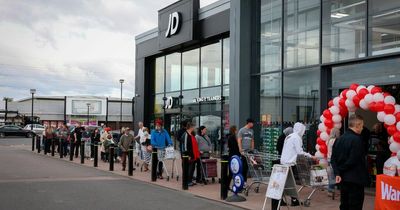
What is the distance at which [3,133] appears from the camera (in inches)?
2165

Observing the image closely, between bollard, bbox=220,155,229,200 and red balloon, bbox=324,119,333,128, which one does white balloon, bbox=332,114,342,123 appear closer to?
red balloon, bbox=324,119,333,128

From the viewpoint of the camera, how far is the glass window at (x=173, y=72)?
29.2 m

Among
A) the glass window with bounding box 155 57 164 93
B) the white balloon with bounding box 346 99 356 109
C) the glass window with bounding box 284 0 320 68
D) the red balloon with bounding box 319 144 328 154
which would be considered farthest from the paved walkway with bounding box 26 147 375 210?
the glass window with bounding box 155 57 164 93

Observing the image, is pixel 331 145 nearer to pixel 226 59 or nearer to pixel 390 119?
pixel 390 119

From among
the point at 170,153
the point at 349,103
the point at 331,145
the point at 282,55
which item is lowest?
the point at 170,153

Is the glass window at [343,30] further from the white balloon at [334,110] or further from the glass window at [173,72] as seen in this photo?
the glass window at [173,72]

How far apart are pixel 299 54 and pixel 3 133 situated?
154ft

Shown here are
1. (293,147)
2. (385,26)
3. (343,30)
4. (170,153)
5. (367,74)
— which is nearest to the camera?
(293,147)

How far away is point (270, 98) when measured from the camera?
16.7 metres

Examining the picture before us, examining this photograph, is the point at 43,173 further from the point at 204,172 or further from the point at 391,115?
the point at 391,115

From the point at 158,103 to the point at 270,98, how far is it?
16.0 metres

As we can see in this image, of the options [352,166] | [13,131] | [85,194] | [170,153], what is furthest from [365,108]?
[13,131]

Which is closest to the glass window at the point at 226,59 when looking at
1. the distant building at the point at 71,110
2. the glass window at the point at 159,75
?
the glass window at the point at 159,75

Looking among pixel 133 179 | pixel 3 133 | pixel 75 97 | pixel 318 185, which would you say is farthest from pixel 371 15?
pixel 75 97
